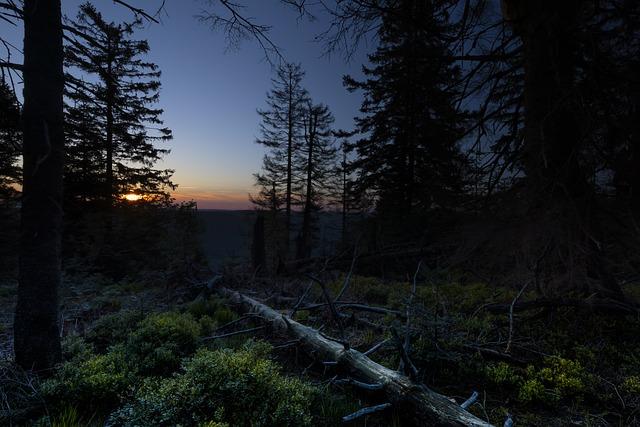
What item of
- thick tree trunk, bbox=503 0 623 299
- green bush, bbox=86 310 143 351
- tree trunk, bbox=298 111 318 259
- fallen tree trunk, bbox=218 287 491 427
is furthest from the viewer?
tree trunk, bbox=298 111 318 259

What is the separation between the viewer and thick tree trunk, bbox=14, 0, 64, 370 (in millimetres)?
3475

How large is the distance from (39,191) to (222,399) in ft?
9.74

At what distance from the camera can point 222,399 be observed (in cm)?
255

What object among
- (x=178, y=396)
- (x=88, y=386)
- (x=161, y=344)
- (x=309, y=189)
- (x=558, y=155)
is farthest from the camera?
(x=309, y=189)

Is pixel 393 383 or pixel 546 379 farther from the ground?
pixel 393 383

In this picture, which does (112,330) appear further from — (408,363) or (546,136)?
(546,136)

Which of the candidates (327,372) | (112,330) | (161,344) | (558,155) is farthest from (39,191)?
(558,155)

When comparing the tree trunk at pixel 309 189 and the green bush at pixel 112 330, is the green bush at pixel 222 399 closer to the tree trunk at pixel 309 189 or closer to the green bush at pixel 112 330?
the green bush at pixel 112 330

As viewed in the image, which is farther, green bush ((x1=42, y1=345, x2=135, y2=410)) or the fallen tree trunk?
green bush ((x1=42, y1=345, x2=135, y2=410))

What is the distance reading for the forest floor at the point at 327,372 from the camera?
2586 mm

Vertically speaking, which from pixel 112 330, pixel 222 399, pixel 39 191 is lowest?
pixel 112 330

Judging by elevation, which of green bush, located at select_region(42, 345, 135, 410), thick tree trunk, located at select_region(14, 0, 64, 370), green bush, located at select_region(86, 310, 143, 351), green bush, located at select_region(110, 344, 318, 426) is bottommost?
green bush, located at select_region(86, 310, 143, 351)

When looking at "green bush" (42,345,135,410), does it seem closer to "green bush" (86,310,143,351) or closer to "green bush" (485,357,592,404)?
"green bush" (86,310,143,351)

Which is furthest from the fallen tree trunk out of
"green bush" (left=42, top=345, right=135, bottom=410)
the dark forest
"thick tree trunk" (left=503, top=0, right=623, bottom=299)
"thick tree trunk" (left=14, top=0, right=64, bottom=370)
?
"thick tree trunk" (left=14, top=0, right=64, bottom=370)
